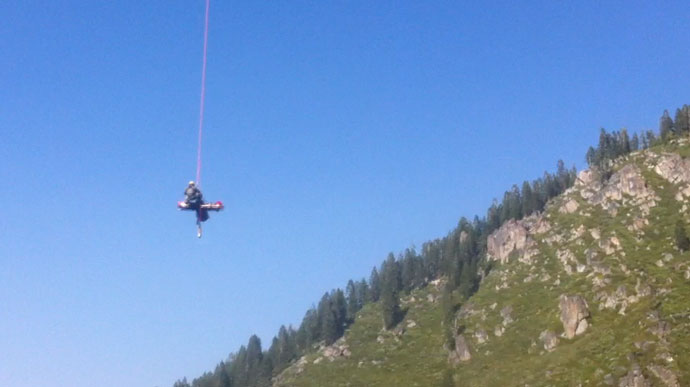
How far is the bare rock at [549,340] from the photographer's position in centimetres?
15488

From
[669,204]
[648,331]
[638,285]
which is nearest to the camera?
[648,331]

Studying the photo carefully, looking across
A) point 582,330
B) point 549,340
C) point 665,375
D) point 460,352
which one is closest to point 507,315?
point 460,352

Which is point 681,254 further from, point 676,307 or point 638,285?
point 676,307

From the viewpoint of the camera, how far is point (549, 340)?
515 feet

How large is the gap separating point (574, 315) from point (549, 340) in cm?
845

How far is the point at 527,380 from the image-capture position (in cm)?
14138

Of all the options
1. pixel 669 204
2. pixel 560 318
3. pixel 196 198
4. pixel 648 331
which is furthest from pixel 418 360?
pixel 196 198

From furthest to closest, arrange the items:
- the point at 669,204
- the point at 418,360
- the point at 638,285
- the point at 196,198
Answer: the point at 669,204 → the point at 418,360 → the point at 638,285 → the point at 196,198

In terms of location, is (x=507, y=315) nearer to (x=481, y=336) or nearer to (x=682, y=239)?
(x=481, y=336)

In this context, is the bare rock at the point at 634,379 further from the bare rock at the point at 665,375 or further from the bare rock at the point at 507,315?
the bare rock at the point at 507,315

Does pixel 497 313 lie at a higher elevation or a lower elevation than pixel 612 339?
higher

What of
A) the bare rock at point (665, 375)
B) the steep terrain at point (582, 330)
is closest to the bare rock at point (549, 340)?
the steep terrain at point (582, 330)

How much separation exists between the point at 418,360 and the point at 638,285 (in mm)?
60001

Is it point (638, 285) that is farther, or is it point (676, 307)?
point (638, 285)
